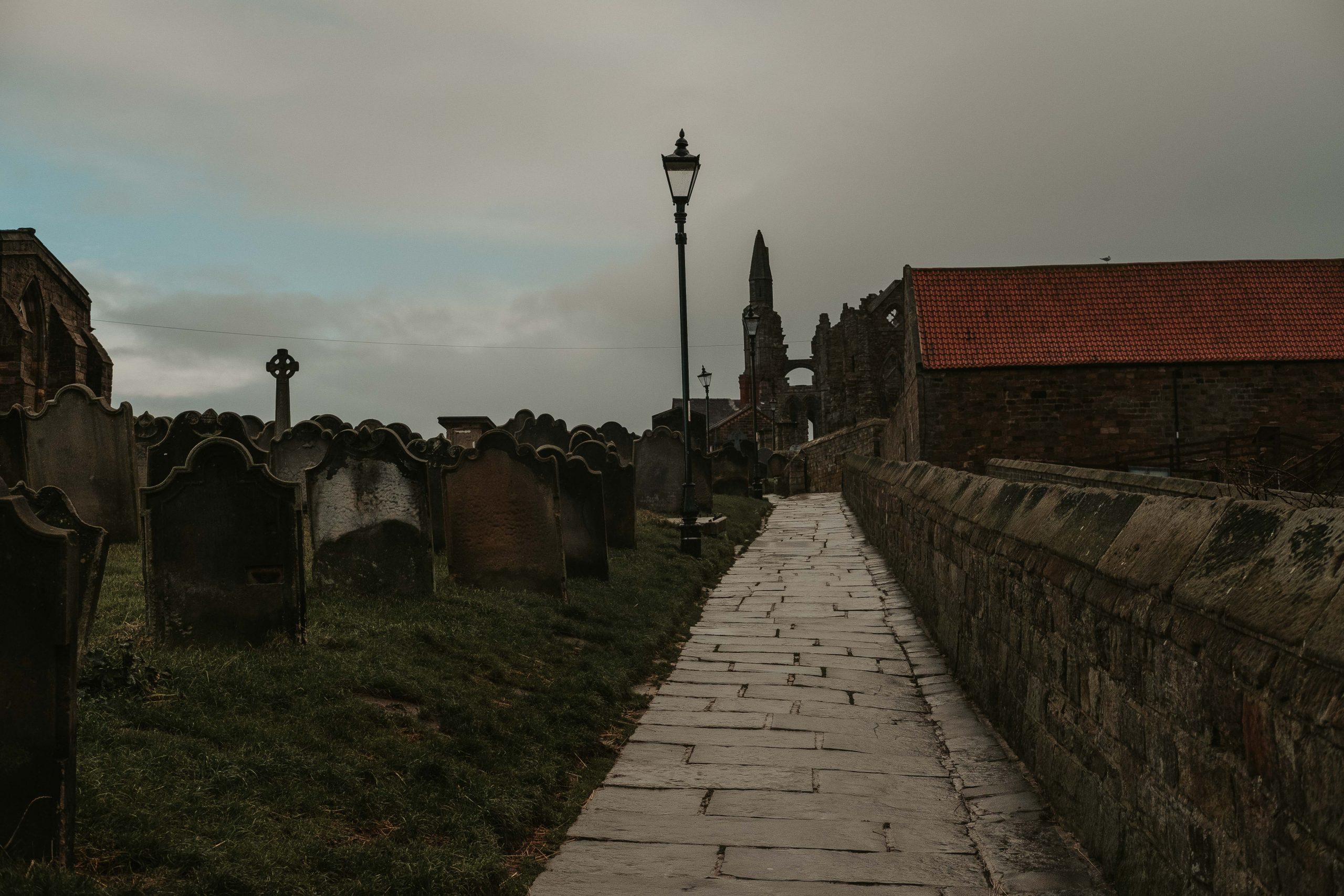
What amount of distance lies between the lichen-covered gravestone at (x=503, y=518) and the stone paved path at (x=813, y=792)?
52.3 inches

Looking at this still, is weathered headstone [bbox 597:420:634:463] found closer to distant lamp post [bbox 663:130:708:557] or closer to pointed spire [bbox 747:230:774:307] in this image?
distant lamp post [bbox 663:130:708:557]

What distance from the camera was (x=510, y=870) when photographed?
3.78m

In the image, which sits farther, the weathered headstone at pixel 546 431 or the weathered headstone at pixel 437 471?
the weathered headstone at pixel 546 431

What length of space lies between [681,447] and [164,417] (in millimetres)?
7425

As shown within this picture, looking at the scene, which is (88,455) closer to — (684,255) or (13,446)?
(13,446)

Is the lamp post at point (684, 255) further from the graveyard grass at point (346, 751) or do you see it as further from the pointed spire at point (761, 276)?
the pointed spire at point (761, 276)

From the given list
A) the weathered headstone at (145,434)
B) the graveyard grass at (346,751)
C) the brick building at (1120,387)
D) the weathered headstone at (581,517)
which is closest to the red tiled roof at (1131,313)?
the brick building at (1120,387)

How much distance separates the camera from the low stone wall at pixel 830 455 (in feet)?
119

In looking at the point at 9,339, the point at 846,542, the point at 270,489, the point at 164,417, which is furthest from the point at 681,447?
the point at 9,339

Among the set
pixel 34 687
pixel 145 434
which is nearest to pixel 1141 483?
pixel 34 687

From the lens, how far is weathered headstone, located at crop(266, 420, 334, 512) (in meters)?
11.5

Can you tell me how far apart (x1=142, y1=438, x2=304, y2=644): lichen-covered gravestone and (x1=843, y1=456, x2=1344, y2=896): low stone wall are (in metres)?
3.81

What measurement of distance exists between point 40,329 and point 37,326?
0.11 meters

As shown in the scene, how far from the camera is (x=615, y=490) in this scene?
1166 centimetres
